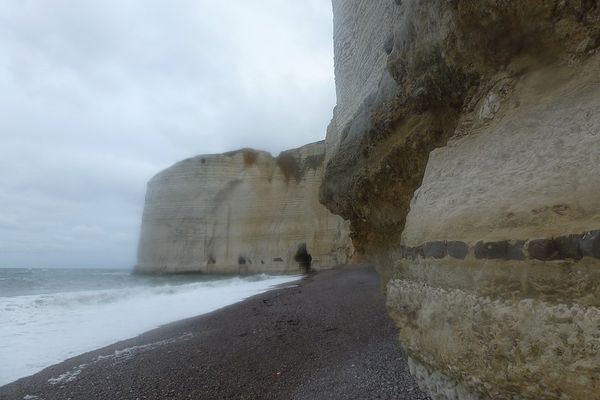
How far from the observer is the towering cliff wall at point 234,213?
26047 mm

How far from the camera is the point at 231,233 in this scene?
91.4 feet

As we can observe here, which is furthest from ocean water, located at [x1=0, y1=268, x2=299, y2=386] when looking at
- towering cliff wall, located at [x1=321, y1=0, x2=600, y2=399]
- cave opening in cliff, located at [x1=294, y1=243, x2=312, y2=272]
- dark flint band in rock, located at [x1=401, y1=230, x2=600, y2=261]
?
cave opening in cliff, located at [x1=294, y1=243, x2=312, y2=272]

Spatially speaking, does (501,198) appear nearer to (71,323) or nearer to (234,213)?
(71,323)

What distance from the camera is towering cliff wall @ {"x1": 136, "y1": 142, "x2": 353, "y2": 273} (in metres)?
26.0

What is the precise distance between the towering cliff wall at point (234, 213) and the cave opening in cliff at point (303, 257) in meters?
0.07

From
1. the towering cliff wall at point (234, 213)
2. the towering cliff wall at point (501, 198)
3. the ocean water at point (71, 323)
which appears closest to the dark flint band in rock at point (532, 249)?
the towering cliff wall at point (501, 198)

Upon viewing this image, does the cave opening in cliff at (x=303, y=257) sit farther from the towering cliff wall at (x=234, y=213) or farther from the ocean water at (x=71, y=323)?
the ocean water at (x=71, y=323)

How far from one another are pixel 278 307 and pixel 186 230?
Result: 74.1 ft

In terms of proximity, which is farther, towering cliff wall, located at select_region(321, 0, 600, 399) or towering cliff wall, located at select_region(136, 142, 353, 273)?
towering cliff wall, located at select_region(136, 142, 353, 273)

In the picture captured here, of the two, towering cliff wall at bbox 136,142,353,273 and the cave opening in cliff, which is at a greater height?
towering cliff wall at bbox 136,142,353,273

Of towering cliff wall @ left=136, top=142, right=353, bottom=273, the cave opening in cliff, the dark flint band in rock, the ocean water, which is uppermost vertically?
towering cliff wall @ left=136, top=142, right=353, bottom=273

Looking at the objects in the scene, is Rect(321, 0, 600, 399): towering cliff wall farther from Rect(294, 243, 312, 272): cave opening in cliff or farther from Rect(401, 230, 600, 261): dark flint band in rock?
Rect(294, 243, 312, 272): cave opening in cliff

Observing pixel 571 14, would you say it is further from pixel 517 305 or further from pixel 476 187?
pixel 517 305

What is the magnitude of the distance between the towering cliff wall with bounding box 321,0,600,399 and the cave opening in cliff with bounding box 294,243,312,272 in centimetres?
2268
